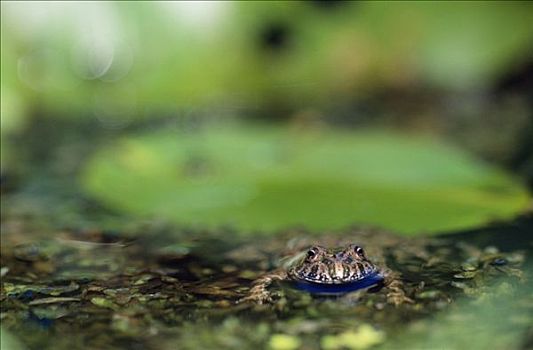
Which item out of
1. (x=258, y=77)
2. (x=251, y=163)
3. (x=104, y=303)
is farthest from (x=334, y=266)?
(x=258, y=77)

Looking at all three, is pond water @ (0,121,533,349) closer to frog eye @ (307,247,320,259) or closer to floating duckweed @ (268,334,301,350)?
floating duckweed @ (268,334,301,350)

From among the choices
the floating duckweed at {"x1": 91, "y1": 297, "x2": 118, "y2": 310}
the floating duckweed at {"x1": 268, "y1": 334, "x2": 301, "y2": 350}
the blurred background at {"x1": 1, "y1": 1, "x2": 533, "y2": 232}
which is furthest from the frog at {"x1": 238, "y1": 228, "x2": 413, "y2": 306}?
the blurred background at {"x1": 1, "y1": 1, "x2": 533, "y2": 232}

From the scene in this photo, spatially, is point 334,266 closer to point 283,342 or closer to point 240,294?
point 240,294

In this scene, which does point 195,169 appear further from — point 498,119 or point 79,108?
point 498,119

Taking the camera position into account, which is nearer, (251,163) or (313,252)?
(313,252)

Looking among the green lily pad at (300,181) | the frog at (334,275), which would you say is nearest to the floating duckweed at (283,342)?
the frog at (334,275)

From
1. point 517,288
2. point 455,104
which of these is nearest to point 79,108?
point 455,104
